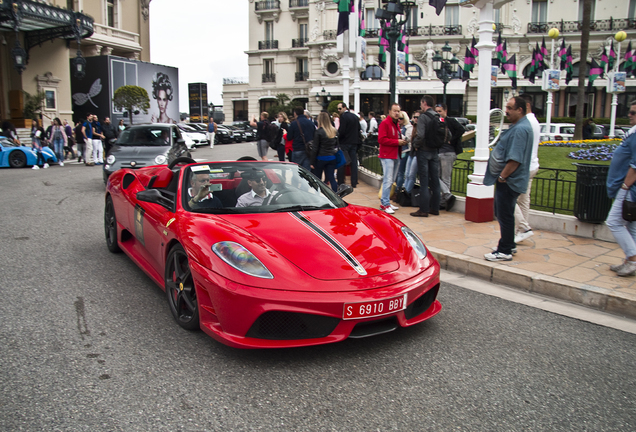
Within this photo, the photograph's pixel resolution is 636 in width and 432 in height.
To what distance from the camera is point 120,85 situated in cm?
3272

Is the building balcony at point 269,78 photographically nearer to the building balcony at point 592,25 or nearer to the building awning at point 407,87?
the building awning at point 407,87

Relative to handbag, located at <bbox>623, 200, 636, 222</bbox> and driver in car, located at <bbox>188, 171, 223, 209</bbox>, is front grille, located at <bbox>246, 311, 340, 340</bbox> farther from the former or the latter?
handbag, located at <bbox>623, 200, 636, 222</bbox>

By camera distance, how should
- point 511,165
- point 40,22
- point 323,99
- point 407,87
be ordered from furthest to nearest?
point 323,99 < point 407,87 < point 40,22 < point 511,165

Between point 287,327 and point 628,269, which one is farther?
point 628,269

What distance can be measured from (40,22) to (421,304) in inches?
1213

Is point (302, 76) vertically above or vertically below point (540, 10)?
below

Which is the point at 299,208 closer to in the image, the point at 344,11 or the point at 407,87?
the point at 344,11

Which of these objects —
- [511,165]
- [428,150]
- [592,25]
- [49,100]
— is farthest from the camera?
[592,25]

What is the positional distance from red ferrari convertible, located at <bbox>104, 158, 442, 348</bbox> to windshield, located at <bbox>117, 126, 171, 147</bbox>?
311 inches

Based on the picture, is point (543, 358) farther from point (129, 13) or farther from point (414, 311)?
point (129, 13)

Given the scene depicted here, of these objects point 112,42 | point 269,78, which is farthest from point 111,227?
point 269,78

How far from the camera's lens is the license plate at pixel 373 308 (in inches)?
124

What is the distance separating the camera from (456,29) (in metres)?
44.8

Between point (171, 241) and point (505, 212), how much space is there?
339 centimetres
